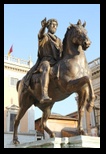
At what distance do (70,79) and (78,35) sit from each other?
3.23 ft

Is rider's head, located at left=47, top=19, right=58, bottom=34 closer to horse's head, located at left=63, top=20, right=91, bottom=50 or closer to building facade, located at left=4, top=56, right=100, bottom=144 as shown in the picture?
horse's head, located at left=63, top=20, right=91, bottom=50

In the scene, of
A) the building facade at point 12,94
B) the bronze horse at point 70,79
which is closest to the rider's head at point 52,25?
the bronze horse at point 70,79

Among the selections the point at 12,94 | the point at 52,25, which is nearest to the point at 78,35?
the point at 52,25

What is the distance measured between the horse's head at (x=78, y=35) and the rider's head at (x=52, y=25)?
442mm

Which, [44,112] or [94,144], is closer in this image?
[94,144]

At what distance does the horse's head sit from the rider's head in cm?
44

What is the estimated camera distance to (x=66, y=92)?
208 inches

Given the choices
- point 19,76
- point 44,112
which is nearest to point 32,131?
point 19,76

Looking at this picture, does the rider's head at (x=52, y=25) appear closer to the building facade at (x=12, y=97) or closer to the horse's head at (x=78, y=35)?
the horse's head at (x=78, y=35)

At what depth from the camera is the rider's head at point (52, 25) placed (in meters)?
6.02
